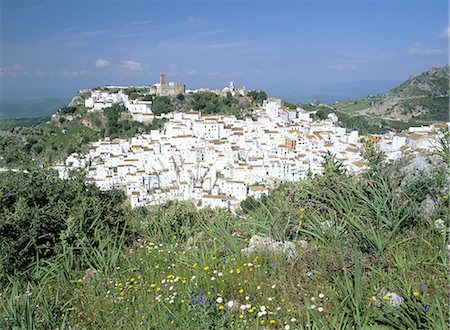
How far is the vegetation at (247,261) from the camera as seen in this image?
1903mm

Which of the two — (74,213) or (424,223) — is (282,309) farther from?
(74,213)

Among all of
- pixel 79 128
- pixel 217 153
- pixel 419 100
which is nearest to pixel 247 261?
pixel 217 153

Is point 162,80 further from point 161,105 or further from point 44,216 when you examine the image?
point 44,216

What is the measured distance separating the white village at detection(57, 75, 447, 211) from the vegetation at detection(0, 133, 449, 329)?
71.1 ft

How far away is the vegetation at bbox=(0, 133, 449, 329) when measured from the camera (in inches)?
74.9

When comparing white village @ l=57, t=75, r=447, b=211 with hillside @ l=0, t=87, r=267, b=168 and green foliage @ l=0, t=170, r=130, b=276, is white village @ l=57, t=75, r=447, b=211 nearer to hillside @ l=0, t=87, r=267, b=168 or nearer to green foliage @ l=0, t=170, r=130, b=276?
hillside @ l=0, t=87, r=267, b=168

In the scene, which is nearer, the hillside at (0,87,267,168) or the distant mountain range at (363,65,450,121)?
the hillside at (0,87,267,168)

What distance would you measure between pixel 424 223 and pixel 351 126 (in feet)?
203

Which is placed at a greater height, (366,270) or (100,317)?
(366,270)

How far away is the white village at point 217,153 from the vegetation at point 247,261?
21684mm

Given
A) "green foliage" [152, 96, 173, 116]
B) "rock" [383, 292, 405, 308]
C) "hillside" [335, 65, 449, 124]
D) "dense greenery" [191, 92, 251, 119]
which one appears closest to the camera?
"rock" [383, 292, 405, 308]

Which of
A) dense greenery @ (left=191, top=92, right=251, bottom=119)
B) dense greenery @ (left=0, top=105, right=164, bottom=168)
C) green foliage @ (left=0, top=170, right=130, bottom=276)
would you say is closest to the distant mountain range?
dense greenery @ (left=191, top=92, right=251, bottom=119)

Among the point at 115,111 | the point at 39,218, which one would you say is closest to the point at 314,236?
the point at 39,218

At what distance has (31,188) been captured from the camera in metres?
3.45
